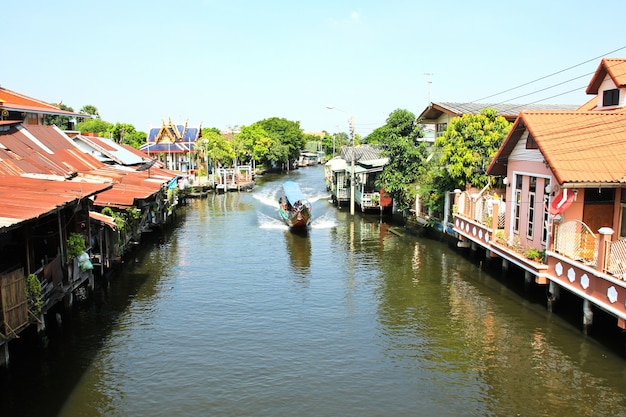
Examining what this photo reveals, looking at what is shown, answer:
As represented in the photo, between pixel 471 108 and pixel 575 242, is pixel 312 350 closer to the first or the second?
pixel 575 242

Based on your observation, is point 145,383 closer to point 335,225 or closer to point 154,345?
point 154,345

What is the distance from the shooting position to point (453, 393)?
39.4 feet

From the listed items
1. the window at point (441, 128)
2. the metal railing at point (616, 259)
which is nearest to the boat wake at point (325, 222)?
the window at point (441, 128)

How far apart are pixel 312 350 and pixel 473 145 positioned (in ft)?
48.7

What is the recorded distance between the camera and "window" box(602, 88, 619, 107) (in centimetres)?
1951

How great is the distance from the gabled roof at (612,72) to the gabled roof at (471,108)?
32.7 ft

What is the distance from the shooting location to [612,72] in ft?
62.7

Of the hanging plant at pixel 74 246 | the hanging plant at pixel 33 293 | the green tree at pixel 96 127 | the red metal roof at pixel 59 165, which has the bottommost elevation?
the hanging plant at pixel 33 293

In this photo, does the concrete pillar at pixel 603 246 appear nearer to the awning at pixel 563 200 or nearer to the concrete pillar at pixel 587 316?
the concrete pillar at pixel 587 316

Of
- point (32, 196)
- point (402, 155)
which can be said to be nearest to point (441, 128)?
point (402, 155)

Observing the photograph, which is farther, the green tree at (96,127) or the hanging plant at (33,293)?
the green tree at (96,127)

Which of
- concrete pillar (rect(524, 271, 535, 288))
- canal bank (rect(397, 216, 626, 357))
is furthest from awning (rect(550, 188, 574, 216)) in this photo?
concrete pillar (rect(524, 271, 535, 288))

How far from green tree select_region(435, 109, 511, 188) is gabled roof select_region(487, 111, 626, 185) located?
6.80m

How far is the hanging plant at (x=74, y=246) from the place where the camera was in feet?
50.4
